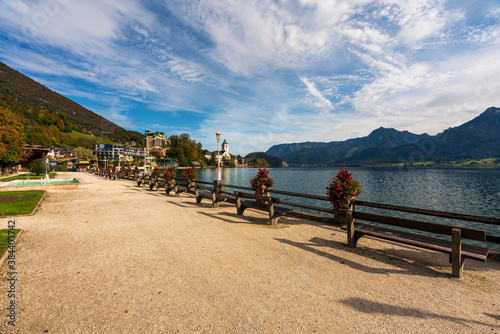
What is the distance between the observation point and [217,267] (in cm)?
466

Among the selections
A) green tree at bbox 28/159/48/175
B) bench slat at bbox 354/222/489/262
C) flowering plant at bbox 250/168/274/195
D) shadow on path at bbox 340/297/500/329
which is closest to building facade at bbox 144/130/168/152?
green tree at bbox 28/159/48/175

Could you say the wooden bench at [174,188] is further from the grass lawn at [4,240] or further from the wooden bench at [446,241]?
the wooden bench at [446,241]

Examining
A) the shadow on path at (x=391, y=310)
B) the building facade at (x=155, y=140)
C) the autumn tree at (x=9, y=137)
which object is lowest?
the shadow on path at (x=391, y=310)

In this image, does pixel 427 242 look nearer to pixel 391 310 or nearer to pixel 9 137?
pixel 391 310

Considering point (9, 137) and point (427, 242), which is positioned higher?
point (9, 137)

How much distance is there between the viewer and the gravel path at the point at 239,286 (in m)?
2.94

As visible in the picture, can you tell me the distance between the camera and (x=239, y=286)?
12.7 ft

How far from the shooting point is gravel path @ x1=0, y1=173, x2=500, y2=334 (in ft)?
9.64

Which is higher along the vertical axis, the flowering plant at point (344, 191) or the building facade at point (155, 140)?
the building facade at point (155, 140)

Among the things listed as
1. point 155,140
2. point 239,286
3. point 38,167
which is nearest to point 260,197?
point 239,286

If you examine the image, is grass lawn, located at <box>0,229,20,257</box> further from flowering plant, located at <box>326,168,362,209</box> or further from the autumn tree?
the autumn tree

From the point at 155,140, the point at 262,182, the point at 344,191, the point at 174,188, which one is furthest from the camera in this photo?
the point at 155,140

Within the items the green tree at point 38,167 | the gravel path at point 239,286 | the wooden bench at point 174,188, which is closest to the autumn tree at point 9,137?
the green tree at point 38,167

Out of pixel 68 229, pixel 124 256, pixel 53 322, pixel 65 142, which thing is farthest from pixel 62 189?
pixel 65 142
